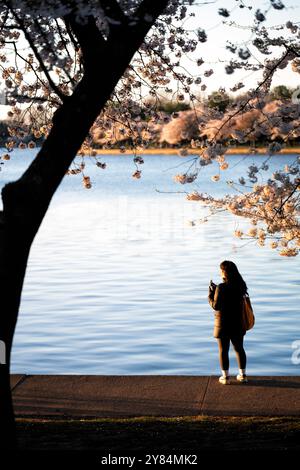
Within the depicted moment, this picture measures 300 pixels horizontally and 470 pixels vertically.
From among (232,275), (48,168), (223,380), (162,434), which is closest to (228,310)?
(232,275)

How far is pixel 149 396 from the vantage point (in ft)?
37.3

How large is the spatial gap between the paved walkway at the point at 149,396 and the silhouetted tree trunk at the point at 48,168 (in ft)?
10.1

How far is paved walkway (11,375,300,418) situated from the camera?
426 inches

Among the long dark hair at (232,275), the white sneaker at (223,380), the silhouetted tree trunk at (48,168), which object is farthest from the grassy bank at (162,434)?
the long dark hair at (232,275)

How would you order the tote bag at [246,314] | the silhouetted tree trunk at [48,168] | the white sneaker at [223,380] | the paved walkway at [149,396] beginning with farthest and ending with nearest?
the tote bag at [246,314]
the white sneaker at [223,380]
the paved walkway at [149,396]
the silhouetted tree trunk at [48,168]

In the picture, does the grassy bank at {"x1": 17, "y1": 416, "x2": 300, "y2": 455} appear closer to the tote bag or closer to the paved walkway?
the paved walkway

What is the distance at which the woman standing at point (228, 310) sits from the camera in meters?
12.2

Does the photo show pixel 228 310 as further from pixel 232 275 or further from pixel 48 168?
pixel 48 168

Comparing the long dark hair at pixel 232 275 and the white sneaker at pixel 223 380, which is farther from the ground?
the long dark hair at pixel 232 275

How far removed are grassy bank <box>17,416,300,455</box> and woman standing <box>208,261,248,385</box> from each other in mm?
1979

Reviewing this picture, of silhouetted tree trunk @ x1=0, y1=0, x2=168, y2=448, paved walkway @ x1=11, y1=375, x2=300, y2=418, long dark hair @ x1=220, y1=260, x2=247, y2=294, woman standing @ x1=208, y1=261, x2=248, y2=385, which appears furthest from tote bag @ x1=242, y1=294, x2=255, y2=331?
silhouetted tree trunk @ x1=0, y1=0, x2=168, y2=448

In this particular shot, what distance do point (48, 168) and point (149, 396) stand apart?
4.23 metres

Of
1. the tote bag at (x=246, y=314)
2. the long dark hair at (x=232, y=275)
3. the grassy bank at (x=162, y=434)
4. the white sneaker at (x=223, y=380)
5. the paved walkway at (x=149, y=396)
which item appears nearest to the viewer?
the grassy bank at (x=162, y=434)

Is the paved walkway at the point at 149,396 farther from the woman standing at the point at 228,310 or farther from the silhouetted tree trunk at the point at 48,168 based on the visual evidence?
the silhouetted tree trunk at the point at 48,168
